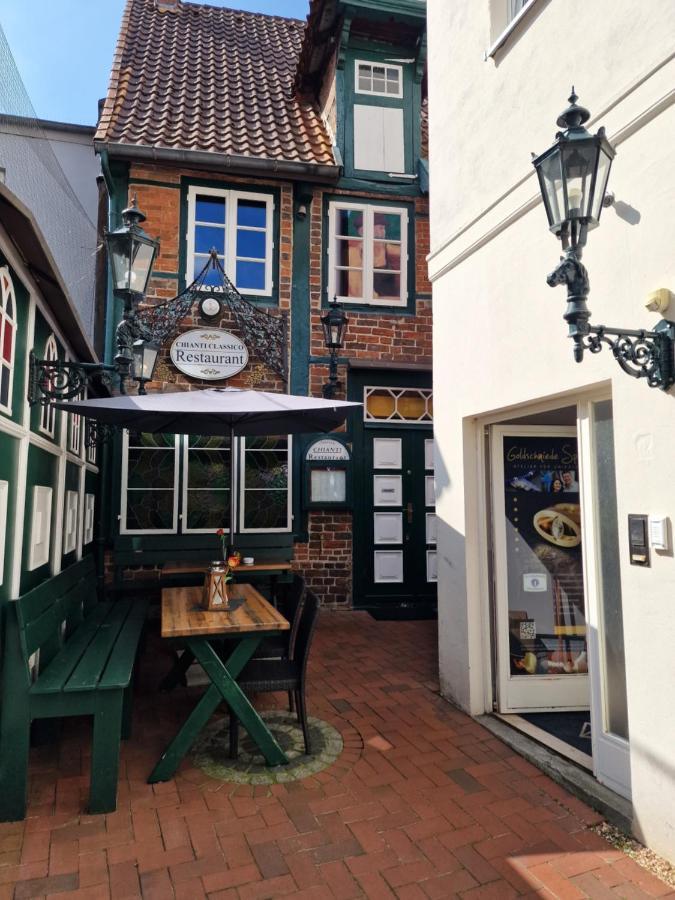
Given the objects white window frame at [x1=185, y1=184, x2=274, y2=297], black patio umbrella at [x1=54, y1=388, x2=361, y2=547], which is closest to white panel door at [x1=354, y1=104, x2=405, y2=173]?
white window frame at [x1=185, y1=184, x2=274, y2=297]

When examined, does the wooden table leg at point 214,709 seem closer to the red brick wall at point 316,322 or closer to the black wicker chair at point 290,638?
the black wicker chair at point 290,638

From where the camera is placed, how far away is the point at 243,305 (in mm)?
7520

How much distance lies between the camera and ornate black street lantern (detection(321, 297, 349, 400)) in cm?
742

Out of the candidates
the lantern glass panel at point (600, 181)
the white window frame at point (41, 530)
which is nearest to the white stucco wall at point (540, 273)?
the lantern glass panel at point (600, 181)

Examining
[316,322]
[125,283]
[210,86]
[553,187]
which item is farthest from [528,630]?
[210,86]

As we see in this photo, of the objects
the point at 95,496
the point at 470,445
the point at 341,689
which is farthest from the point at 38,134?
the point at 341,689

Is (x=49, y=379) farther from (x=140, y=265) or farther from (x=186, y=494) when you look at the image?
(x=186, y=494)

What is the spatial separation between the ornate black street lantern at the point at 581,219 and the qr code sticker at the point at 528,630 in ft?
7.48

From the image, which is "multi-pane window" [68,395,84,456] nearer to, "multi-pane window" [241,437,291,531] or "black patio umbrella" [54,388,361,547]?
"black patio umbrella" [54,388,361,547]

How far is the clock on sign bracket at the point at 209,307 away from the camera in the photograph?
7367 millimetres

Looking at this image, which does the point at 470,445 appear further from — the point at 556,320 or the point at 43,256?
the point at 43,256

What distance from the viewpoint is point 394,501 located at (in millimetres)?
7918

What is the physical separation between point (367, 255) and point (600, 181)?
5676 mm

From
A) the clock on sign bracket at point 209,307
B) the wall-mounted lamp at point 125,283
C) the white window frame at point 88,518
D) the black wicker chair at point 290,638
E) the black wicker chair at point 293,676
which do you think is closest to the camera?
the black wicker chair at point 293,676
